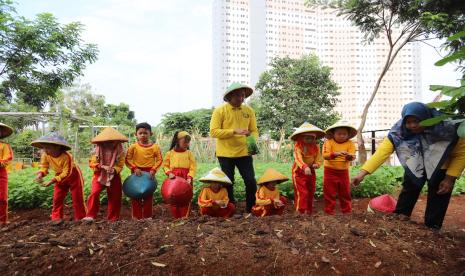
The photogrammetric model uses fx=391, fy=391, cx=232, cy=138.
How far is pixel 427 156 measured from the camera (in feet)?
11.6

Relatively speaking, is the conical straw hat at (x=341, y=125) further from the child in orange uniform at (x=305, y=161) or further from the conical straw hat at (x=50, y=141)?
the conical straw hat at (x=50, y=141)

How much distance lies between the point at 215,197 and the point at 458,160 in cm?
261

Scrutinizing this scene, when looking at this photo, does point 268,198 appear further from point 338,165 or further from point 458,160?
point 458,160

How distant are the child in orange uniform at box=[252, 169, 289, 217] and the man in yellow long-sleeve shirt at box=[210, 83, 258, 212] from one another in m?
0.17

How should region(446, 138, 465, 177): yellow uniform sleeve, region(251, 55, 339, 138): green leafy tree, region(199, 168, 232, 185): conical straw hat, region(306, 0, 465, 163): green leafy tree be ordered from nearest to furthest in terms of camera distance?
1. region(446, 138, 465, 177): yellow uniform sleeve
2. region(199, 168, 232, 185): conical straw hat
3. region(306, 0, 465, 163): green leafy tree
4. region(251, 55, 339, 138): green leafy tree

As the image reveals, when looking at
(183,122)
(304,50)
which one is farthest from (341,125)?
(304,50)

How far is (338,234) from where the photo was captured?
10.1ft

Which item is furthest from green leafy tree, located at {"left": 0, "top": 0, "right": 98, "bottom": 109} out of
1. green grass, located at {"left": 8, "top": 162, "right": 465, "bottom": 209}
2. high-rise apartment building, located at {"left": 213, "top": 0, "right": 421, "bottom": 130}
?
high-rise apartment building, located at {"left": 213, "top": 0, "right": 421, "bottom": 130}

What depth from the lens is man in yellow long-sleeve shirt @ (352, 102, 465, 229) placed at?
136 inches

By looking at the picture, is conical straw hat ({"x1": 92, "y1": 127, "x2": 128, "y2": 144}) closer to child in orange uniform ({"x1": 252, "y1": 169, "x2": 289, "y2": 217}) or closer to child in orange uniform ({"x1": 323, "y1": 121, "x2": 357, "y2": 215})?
child in orange uniform ({"x1": 252, "y1": 169, "x2": 289, "y2": 217})

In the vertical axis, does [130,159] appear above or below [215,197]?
above

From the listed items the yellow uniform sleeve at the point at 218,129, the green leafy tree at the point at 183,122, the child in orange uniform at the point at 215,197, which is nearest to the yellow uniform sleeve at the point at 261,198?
the child in orange uniform at the point at 215,197

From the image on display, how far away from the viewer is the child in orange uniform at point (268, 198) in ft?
15.5

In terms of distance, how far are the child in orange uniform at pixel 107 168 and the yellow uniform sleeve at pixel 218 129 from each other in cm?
110
